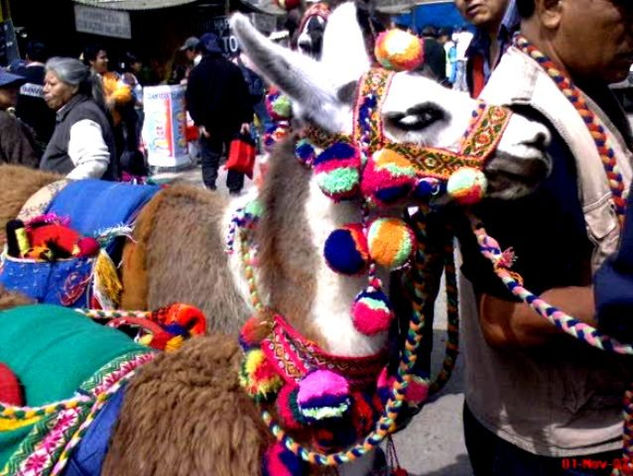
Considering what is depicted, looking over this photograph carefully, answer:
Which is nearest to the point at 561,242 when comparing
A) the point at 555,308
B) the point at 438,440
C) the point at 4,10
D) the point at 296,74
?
the point at 555,308

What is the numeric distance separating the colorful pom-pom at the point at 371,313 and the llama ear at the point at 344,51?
1.43 ft

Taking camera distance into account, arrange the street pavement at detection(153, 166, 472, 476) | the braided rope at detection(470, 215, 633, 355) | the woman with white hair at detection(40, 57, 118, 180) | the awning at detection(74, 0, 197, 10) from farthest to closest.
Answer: the awning at detection(74, 0, 197, 10) → the woman with white hair at detection(40, 57, 118, 180) → the street pavement at detection(153, 166, 472, 476) → the braided rope at detection(470, 215, 633, 355)

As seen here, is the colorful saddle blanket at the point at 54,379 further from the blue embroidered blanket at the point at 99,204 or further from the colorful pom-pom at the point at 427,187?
the blue embroidered blanket at the point at 99,204

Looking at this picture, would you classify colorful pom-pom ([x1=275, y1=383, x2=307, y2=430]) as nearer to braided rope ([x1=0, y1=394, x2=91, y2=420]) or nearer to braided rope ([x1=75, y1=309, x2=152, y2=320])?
braided rope ([x1=0, y1=394, x2=91, y2=420])

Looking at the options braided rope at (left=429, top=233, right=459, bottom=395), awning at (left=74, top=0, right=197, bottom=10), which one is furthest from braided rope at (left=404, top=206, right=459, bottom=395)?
awning at (left=74, top=0, right=197, bottom=10)

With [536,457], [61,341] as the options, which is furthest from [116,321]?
[536,457]

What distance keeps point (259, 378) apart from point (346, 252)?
1.01 feet

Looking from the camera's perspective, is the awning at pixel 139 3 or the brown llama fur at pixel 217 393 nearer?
the brown llama fur at pixel 217 393

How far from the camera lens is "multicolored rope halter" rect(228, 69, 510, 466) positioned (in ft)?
4.74

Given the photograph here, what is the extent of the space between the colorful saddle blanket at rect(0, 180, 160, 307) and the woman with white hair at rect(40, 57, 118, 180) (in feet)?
2.45

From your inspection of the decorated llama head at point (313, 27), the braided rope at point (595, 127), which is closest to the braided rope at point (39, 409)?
the braided rope at point (595, 127)

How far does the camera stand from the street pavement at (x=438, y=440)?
10.1 ft

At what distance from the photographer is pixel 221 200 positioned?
3127 millimetres

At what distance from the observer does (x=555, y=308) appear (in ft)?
4.18
